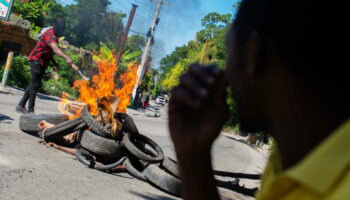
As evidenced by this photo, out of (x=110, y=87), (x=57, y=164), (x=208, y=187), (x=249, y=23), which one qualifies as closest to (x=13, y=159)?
(x=57, y=164)

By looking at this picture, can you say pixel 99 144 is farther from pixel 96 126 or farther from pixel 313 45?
pixel 313 45

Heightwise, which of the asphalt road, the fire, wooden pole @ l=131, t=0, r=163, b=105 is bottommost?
the asphalt road

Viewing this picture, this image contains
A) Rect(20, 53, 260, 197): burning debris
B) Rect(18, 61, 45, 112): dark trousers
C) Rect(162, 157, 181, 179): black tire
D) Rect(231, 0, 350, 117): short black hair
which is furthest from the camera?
Rect(18, 61, 45, 112): dark trousers

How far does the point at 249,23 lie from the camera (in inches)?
41.3

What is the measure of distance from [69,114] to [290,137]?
236 inches

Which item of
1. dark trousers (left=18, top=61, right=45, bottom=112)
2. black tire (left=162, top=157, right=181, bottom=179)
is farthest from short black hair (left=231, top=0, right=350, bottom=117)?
dark trousers (left=18, top=61, right=45, bottom=112)

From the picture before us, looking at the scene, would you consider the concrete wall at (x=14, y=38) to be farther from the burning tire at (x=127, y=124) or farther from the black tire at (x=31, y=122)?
the burning tire at (x=127, y=124)

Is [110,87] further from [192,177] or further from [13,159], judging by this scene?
[192,177]

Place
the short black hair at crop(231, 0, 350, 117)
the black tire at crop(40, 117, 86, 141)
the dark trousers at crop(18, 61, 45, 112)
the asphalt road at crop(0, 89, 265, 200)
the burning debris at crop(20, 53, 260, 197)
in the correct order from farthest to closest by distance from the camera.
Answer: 1. the dark trousers at crop(18, 61, 45, 112)
2. the black tire at crop(40, 117, 86, 141)
3. the burning debris at crop(20, 53, 260, 197)
4. the asphalt road at crop(0, 89, 265, 200)
5. the short black hair at crop(231, 0, 350, 117)

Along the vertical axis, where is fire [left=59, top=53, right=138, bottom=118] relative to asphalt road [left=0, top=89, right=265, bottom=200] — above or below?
above

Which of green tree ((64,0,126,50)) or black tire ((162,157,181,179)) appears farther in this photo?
green tree ((64,0,126,50))

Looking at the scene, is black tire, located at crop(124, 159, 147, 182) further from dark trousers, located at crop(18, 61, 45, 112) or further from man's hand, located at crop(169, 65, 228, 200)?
man's hand, located at crop(169, 65, 228, 200)

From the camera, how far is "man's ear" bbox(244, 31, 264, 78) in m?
0.99

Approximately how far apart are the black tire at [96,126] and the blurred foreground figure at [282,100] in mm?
4552
